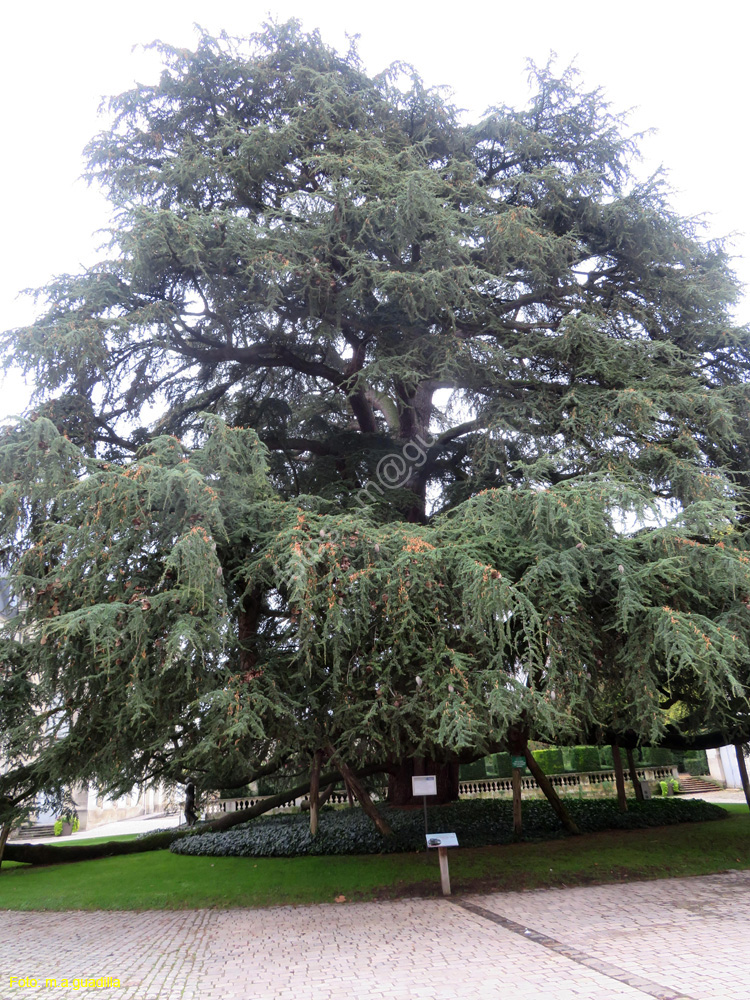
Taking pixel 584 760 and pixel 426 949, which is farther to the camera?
pixel 584 760

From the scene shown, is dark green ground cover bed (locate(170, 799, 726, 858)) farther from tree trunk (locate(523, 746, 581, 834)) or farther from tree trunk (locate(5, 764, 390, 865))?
tree trunk (locate(5, 764, 390, 865))

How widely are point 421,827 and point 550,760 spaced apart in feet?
45.1

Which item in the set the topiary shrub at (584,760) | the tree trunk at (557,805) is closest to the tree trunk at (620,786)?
the tree trunk at (557,805)

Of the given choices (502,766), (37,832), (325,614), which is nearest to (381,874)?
(325,614)

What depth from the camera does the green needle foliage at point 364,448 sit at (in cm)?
673

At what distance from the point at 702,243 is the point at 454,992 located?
446 inches

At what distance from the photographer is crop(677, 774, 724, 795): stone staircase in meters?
26.9

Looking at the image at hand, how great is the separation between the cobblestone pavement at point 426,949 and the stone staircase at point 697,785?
19.7 m

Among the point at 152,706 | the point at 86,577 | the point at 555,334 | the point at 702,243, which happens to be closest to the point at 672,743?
the point at 555,334

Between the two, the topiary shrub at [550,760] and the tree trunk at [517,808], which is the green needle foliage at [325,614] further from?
→ the topiary shrub at [550,760]

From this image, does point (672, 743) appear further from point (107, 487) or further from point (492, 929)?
point (107, 487)

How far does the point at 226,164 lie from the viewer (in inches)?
422

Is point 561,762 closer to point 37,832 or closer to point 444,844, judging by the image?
point 444,844

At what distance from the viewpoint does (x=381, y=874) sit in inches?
417
